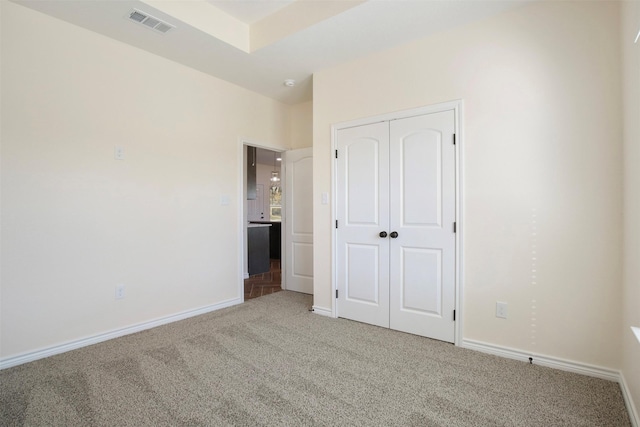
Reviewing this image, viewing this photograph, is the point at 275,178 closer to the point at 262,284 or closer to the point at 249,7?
the point at 262,284

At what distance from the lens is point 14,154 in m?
2.28

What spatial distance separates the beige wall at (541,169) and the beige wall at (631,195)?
119 millimetres

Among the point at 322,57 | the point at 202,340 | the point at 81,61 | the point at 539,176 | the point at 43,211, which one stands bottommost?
the point at 202,340

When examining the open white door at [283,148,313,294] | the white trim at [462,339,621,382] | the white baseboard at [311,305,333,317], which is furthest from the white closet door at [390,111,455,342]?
the open white door at [283,148,313,294]

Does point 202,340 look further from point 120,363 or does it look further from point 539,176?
point 539,176

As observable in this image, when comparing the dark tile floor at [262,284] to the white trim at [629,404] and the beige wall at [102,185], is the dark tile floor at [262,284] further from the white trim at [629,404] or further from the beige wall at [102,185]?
the white trim at [629,404]

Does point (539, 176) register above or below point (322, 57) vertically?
below

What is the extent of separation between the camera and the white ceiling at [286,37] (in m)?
2.34

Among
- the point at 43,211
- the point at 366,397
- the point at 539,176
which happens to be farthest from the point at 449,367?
the point at 43,211

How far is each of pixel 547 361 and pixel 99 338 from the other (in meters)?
3.58

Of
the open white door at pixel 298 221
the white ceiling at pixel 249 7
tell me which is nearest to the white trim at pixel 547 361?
the open white door at pixel 298 221

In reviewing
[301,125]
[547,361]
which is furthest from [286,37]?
[547,361]

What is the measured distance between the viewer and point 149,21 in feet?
8.32

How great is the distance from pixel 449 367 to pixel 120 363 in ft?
7.87
